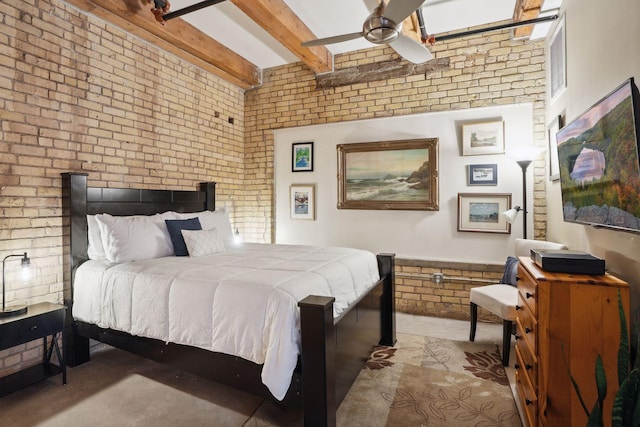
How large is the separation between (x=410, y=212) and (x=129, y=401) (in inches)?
129

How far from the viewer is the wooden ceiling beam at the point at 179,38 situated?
3016 millimetres

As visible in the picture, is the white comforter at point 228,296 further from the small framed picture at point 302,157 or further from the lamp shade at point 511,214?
the small framed picture at point 302,157

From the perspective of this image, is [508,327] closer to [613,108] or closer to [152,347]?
[613,108]

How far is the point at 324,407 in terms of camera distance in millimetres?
1690

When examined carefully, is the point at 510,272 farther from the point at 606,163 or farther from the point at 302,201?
the point at 302,201

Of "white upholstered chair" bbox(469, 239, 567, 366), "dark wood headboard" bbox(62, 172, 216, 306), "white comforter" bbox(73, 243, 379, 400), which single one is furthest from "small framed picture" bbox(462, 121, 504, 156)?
"dark wood headboard" bbox(62, 172, 216, 306)

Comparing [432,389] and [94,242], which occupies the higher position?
[94,242]

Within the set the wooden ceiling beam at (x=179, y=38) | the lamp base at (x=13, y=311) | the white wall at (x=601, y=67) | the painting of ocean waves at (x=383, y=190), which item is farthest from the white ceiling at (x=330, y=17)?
the lamp base at (x=13, y=311)

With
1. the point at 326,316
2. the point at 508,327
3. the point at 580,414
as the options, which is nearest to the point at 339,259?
the point at 326,316

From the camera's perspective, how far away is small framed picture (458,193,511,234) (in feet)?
12.0

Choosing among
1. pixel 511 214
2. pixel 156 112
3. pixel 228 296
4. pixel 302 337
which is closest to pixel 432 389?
pixel 302 337

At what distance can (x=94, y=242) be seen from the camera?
2.88 m

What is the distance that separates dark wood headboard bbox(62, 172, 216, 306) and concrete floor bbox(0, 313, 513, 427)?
0.68 meters

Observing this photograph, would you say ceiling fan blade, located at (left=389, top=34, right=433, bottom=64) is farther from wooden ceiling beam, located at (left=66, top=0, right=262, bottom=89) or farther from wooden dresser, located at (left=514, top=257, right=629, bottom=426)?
wooden ceiling beam, located at (left=66, top=0, right=262, bottom=89)
